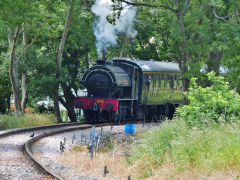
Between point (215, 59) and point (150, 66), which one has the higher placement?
point (215, 59)

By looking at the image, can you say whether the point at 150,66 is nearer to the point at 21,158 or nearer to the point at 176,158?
the point at 21,158

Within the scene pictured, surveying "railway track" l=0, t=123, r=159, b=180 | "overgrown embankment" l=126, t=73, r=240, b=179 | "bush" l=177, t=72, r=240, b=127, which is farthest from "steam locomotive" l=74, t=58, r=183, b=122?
"bush" l=177, t=72, r=240, b=127

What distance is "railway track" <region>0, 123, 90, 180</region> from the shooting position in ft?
32.8

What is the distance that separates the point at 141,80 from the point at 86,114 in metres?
3.55

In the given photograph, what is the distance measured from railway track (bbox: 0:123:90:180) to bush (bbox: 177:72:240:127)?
4.20 meters

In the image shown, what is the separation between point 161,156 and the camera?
10.9 metres

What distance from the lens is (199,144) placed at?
9.91m

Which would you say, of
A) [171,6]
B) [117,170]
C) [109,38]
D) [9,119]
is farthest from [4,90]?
[117,170]

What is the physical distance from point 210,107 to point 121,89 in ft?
39.0

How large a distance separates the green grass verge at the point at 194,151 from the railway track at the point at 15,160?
8.28ft

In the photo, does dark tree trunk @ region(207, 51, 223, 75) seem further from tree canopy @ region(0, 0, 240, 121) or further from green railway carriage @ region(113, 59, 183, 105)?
green railway carriage @ region(113, 59, 183, 105)

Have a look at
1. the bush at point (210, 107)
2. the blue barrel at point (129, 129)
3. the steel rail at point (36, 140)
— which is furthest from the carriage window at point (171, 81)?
Result: the bush at point (210, 107)

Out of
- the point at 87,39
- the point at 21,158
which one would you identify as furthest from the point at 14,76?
the point at 21,158

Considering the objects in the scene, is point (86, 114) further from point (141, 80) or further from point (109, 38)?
point (109, 38)
